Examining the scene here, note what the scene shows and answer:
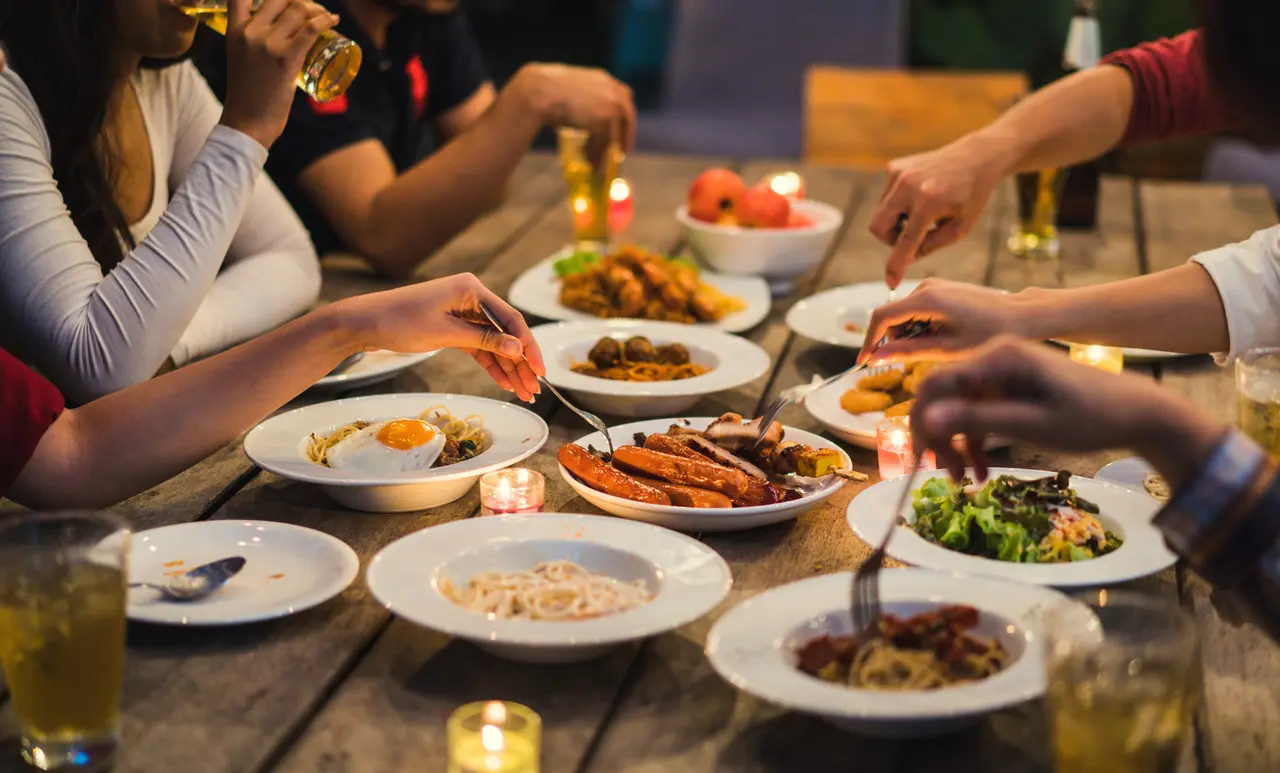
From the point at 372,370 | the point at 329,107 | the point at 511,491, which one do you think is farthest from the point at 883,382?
the point at 329,107

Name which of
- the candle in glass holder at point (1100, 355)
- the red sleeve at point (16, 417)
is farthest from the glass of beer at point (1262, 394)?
the red sleeve at point (16, 417)

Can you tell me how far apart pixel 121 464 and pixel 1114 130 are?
176 centimetres

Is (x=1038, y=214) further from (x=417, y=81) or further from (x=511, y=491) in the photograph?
(x=511, y=491)

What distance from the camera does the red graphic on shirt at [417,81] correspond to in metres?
3.20

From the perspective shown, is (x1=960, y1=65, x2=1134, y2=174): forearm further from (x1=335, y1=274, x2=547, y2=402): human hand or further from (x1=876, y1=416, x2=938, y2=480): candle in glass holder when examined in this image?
(x1=335, y1=274, x2=547, y2=402): human hand

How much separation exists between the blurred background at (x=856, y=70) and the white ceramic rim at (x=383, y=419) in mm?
2352

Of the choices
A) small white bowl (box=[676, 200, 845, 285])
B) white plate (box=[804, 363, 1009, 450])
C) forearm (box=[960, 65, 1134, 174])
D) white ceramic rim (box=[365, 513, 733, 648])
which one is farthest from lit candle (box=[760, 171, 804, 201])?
white ceramic rim (box=[365, 513, 733, 648])

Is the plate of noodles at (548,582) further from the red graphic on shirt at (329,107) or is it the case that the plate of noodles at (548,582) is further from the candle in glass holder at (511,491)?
the red graphic on shirt at (329,107)

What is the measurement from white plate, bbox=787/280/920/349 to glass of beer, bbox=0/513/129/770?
1.33 m

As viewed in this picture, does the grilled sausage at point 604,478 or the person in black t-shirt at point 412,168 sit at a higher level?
the person in black t-shirt at point 412,168

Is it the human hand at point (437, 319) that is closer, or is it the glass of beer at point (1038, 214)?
the human hand at point (437, 319)

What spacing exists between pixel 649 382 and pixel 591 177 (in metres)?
0.97

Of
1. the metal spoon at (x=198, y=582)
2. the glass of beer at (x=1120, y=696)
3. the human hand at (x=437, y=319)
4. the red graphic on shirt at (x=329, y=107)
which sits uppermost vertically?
the red graphic on shirt at (x=329, y=107)

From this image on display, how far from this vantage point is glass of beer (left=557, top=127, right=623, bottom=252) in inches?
110
